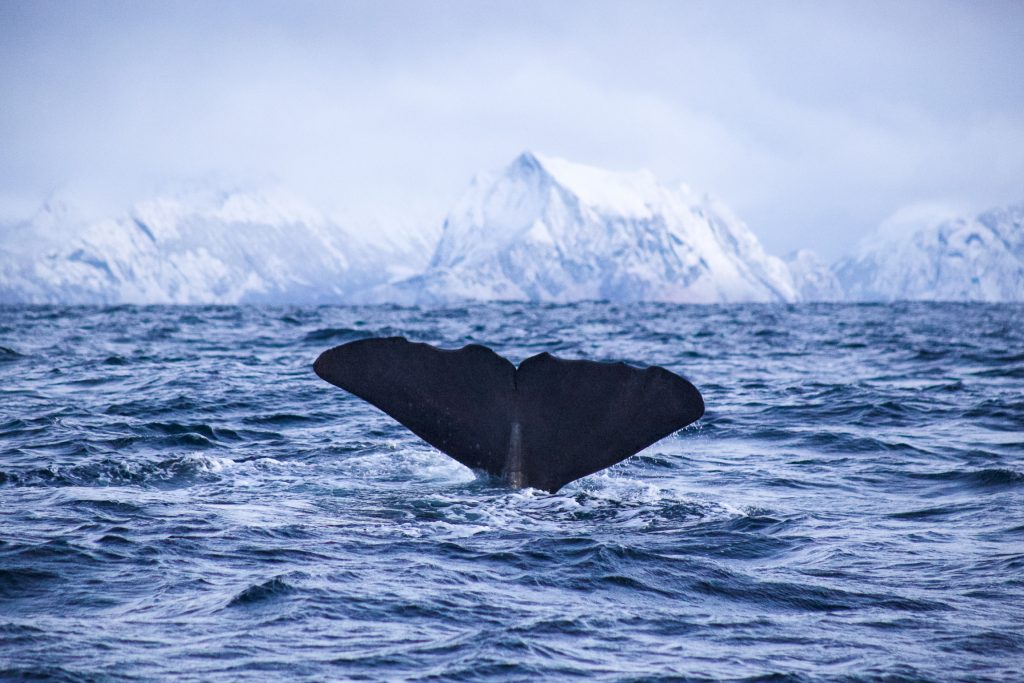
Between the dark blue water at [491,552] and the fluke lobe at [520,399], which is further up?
the fluke lobe at [520,399]

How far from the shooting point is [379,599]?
5738mm

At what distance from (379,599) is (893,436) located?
8497mm

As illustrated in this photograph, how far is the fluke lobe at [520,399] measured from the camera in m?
7.24

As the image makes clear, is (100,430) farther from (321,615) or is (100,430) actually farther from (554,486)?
(321,615)

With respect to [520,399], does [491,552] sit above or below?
below

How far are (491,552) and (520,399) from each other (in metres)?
1.19

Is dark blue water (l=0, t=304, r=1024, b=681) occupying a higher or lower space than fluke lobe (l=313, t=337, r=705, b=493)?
lower

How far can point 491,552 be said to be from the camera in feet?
22.1

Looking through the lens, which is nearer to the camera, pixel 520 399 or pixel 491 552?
pixel 491 552

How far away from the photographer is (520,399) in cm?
753

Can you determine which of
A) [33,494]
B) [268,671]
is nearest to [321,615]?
[268,671]

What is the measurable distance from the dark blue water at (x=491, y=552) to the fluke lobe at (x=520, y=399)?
1.77 feet

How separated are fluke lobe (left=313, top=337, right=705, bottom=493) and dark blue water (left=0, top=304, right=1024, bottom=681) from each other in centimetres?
54

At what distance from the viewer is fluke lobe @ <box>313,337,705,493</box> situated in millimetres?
7242
